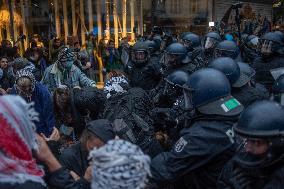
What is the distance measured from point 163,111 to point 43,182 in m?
2.54

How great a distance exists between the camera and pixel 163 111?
175 inches

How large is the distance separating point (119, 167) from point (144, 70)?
517 centimetres

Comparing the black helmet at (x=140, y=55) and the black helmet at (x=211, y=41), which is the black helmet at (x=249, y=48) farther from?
the black helmet at (x=140, y=55)

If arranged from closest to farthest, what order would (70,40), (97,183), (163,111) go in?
(97,183) < (163,111) < (70,40)

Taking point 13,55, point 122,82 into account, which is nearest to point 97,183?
point 122,82

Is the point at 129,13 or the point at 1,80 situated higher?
the point at 129,13

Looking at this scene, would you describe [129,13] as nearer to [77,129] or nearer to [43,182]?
[77,129]

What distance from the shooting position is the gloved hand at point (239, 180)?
2.18m

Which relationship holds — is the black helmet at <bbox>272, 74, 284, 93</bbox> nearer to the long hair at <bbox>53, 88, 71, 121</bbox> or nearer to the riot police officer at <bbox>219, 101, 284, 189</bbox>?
the riot police officer at <bbox>219, 101, 284, 189</bbox>

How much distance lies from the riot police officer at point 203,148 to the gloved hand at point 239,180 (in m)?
0.27

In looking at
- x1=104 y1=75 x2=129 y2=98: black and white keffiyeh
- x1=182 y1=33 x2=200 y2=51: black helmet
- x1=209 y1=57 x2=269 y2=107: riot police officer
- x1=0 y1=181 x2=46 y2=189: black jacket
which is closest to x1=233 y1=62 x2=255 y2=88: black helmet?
x1=209 y1=57 x2=269 y2=107: riot police officer

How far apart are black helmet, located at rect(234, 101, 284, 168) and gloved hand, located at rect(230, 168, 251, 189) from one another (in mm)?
73

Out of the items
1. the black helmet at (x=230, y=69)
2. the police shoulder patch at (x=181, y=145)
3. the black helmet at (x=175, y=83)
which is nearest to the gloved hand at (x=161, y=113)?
the black helmet at (x=175, y=83)

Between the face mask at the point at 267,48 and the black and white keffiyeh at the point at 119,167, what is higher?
the face mask at the point at 267,48
